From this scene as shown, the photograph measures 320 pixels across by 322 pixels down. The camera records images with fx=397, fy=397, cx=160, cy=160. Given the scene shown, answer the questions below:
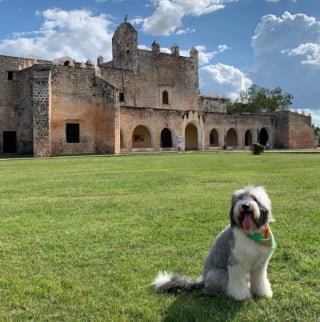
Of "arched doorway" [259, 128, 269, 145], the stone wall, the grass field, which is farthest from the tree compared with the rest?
the grass field

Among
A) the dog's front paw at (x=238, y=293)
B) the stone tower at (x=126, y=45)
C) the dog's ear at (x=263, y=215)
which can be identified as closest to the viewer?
the dog's ear at (x=263, y=215)

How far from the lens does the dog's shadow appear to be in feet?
9.37

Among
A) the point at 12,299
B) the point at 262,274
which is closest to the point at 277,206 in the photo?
the point at 262,274

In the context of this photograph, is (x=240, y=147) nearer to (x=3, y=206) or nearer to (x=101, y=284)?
(x=3, y=206)

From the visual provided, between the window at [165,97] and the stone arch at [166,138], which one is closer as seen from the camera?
the stone arch at [166,138]

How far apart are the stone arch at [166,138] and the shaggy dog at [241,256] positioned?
3537 cm

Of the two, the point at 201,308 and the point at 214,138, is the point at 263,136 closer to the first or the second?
the point at 214,138

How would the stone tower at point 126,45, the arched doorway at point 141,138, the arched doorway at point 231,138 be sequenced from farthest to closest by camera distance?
the arched doorway at point 231,138 → the stone tower at point 126,45 → the arched doorway at point 141,138

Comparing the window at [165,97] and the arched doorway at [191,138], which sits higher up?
the window at [165,97]

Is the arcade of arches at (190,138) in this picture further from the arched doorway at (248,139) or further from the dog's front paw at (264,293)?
the dog's front paw at (264,293)

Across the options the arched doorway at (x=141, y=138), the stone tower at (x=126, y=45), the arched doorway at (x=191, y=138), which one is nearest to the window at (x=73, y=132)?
the arched doorway at (x=141, y=138)

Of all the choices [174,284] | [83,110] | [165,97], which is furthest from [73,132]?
[174,284]

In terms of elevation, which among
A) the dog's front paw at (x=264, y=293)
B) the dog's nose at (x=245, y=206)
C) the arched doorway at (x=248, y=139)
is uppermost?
the arched doorway at (x=248, y=139)

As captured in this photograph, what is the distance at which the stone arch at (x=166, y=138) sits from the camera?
127 ft
